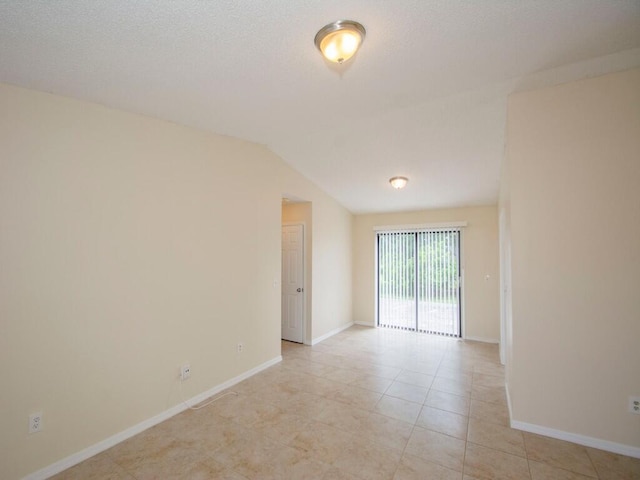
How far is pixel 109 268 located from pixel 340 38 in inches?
93.6

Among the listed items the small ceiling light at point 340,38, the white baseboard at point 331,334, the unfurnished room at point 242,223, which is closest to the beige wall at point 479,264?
the unfurnished room at point 242,223

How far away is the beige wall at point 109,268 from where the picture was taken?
6.41ft

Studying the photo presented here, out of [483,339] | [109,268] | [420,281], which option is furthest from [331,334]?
[109,268]

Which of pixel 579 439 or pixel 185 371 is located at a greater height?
pixel 185 371

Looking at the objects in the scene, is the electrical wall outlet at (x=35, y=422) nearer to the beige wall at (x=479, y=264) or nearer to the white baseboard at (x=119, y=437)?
the white baseboard at (x=119, y=437)

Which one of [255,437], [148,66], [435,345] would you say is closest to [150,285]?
[255,437]

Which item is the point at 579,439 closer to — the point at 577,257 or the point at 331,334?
the point at 577,257

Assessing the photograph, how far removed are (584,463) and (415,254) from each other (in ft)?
13.2

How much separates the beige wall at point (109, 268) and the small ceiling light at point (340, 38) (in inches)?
71.8

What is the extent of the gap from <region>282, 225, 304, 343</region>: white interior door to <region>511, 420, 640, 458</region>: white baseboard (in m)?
3.29

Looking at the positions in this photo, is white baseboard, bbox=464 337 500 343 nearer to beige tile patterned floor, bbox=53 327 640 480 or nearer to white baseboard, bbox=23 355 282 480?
beige tile patterned floor, bbox=53 327 640 480

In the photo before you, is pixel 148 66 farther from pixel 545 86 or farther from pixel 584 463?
pixel 584 463

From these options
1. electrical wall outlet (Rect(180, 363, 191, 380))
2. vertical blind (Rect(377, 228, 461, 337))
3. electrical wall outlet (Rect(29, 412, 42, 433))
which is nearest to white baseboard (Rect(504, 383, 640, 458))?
electrical wall outlet (Rect(180, 363, 191, 380))

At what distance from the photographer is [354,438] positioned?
2451 mm
